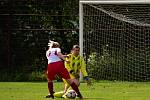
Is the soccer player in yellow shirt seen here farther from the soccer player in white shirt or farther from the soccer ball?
the soccer player in white shirt

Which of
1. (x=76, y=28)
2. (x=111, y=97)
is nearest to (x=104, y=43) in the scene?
(x=76, y=28)

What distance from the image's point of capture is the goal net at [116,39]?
23500 millimetres

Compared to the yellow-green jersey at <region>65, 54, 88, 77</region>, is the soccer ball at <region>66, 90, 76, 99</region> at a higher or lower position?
lower

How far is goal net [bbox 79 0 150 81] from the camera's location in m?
23.5

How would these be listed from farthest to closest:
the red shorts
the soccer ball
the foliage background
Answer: the foliage background, the soccer ball, the red shorts

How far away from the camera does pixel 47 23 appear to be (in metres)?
27.4

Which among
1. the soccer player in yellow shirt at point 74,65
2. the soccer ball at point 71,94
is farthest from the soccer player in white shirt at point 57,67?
the soccer player in yellow shirt at point 74,65

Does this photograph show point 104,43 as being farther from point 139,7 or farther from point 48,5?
point 48,5

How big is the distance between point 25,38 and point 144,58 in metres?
6.38

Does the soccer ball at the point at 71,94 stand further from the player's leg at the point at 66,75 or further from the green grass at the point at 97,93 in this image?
the green grass at the point at 97,93

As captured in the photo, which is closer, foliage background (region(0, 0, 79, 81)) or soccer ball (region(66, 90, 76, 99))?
soccer ball (region(66, 90, 76, 99))

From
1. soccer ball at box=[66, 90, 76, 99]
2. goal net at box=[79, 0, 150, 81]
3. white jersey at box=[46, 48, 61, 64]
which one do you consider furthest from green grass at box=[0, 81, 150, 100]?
goal net at box=[79, 0, 150, 81]

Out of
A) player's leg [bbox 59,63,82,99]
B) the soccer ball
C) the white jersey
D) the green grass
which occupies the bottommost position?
the green grass

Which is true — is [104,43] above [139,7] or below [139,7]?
below
